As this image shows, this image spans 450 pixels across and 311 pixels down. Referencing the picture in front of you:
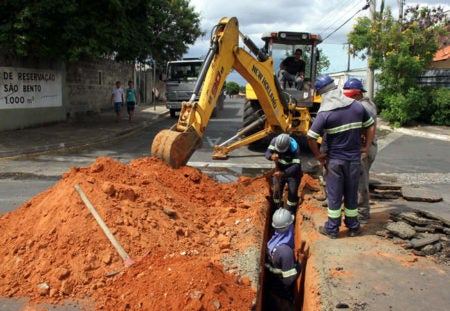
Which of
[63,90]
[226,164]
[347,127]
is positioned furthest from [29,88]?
[347,127]

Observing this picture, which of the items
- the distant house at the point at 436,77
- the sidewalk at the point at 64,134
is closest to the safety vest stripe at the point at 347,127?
the sidewalk at the point at 64,134

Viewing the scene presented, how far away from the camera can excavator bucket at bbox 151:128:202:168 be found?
6109mm

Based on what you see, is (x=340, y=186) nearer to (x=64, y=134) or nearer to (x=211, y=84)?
(x=211, y=84)

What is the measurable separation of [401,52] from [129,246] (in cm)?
1519

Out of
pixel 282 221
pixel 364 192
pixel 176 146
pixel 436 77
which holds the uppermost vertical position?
pixel 436 77

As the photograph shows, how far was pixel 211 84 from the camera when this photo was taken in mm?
6602

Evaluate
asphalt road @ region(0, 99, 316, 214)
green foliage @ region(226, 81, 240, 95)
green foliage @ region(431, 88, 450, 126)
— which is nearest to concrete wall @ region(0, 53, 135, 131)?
asphalt road @ region(0, 99, 316, 214)

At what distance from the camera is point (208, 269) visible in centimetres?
383

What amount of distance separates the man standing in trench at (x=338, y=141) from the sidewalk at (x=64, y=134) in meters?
8.55

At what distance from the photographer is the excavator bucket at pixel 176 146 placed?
241 inches

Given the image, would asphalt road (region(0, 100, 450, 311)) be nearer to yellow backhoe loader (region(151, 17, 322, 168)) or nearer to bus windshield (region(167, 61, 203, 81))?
yellow backhoe loader (region(151, 17, 322, 168))

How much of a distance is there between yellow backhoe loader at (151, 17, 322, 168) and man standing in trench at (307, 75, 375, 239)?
6.49 ft

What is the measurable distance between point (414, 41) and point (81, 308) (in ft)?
53.8

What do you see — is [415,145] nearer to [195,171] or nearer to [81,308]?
[195,171]
